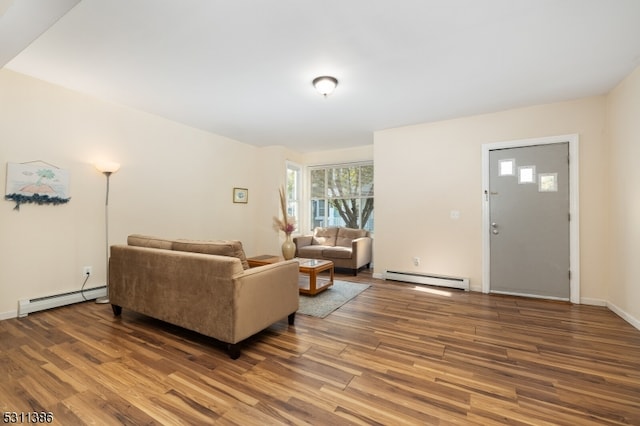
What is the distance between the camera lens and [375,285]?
14.0 feet

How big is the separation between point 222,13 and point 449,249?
158 inches

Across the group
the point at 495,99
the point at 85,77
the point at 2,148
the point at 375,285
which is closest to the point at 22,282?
the point at 2,148

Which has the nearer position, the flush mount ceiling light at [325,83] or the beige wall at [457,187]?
the flush mount ceiling light at [325,83]

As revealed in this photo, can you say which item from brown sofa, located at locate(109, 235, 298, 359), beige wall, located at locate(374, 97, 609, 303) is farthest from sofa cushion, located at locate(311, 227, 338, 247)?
brown sofa, located at locate(109, 235, 298, 359)

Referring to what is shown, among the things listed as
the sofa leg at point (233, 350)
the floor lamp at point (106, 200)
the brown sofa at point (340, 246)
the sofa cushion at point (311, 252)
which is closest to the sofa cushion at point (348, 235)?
the brown sofa at point (340, 246)

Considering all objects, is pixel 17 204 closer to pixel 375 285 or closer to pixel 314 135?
pixel 314 135

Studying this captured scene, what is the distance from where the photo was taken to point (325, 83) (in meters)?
2.91

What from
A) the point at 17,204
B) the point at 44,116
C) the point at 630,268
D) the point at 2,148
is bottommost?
the point at 630,268

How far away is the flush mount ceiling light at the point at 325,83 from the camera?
2.90m

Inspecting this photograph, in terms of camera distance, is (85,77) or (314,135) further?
(314,135)

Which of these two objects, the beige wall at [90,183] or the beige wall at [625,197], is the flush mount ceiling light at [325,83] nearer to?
the beige wall at [90,183]

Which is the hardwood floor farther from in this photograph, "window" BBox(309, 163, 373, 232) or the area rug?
"window" BBox(309, 163, 373, 232)

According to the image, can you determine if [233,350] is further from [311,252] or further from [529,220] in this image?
[529,220]

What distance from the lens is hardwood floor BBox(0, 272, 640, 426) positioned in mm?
1525
